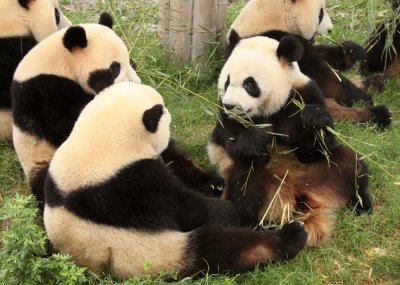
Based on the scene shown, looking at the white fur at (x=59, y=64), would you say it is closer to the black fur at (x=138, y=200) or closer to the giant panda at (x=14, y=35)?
the giant panda at (x=14, y=35)

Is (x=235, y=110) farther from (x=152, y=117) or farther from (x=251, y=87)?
(x=152, y=117)

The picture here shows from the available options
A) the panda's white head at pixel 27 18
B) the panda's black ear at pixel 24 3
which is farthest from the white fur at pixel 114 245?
the panda's black ear at pixel 24 3

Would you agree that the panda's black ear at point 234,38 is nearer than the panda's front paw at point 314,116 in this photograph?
No

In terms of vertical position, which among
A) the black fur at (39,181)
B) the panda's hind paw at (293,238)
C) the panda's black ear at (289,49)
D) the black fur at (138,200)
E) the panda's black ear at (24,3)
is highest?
the panda's black ear at (289,49)

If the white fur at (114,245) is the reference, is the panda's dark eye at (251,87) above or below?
above

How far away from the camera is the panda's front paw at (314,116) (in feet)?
13.2

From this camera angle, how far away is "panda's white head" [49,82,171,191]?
3.48 metres

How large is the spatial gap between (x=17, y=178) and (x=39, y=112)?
0.88 m

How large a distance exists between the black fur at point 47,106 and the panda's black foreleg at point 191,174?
0.81 metres

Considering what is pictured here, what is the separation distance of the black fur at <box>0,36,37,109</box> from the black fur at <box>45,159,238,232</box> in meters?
1.75

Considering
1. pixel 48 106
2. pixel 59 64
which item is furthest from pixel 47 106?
pixel 59 64

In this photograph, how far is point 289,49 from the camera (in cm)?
411

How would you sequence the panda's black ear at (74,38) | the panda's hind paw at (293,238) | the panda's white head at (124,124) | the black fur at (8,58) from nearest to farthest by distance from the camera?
the panda's white head at (124,124) < the panda's hind paw at (293,238) < the panda's black ear at (74,38) < the black fur at (8,58)

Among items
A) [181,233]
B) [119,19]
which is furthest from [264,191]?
[119,19]
